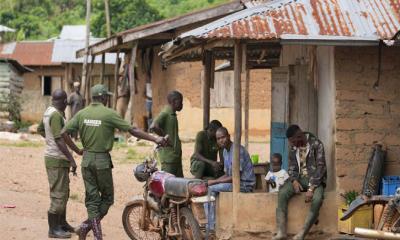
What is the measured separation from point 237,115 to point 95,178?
168cm

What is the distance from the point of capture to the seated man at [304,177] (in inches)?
344

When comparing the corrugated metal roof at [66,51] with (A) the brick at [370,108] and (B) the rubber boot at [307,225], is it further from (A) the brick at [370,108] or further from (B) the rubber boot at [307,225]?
(B) the rubber boot at [307,225]

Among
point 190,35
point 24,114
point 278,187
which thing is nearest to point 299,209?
point 278,187

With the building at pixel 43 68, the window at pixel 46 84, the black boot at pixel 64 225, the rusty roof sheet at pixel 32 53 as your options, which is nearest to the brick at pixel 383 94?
the black boot at pixel 64 225

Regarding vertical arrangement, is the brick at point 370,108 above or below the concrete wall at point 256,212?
above

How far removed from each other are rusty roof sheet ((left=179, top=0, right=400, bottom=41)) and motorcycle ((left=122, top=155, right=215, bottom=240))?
1.52 metres

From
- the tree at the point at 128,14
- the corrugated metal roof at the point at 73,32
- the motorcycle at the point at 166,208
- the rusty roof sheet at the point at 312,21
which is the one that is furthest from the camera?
the tree at the point at 128,14

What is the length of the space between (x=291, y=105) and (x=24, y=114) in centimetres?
2161

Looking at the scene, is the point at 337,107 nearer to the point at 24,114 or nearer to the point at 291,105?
the point at 291,105

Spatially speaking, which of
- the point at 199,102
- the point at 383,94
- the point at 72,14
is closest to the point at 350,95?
the point at 383,94

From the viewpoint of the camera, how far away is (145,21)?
38812 mm

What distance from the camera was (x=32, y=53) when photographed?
31.6 metres

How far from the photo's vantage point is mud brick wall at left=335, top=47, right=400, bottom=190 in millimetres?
8953

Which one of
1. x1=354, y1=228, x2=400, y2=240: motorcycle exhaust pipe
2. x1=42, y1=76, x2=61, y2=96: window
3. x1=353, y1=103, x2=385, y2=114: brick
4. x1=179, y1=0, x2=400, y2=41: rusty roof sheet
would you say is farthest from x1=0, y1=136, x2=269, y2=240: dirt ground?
x1=42, y1=76, x2=61, y2=96: window
